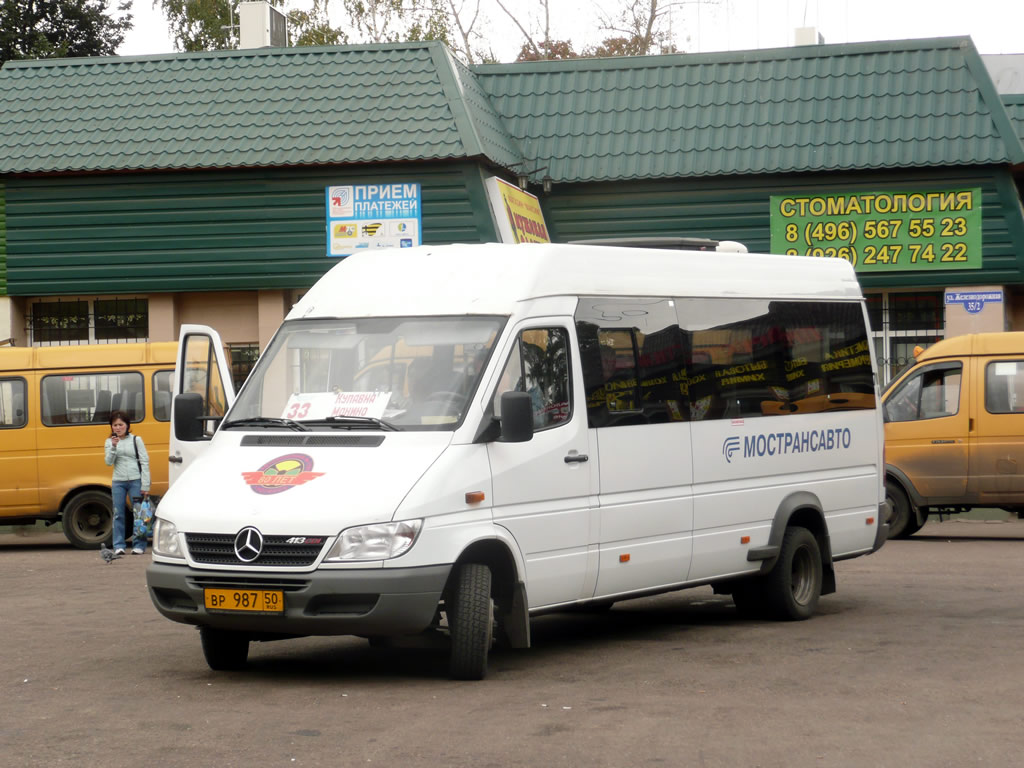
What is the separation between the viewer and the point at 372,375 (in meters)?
9.27

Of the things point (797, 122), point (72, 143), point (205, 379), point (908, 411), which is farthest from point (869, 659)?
point (72, 143)

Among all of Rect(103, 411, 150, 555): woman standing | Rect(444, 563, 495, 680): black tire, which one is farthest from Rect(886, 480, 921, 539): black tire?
Rect(444, 563, 495, 680): black tire

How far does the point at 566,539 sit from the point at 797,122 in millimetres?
15420

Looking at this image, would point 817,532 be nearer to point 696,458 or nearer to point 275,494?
point 696,458

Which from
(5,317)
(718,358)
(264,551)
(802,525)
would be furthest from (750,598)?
(5,317)

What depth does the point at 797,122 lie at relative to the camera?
2362 cm

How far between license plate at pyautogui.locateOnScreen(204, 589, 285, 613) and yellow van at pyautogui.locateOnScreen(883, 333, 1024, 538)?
437 inches

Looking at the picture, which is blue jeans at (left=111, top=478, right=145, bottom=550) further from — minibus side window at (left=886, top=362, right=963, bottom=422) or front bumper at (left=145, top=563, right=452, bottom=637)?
front bumper at (left=145, top=563, right=452, bottom=637)

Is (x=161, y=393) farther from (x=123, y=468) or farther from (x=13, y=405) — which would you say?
(x=13, y=405)

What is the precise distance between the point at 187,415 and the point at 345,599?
2064 millimetres

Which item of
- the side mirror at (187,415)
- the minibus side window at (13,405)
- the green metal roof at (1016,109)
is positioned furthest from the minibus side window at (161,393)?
the green metal roof at (1016,109)

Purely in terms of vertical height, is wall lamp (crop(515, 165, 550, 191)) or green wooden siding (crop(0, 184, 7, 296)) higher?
wall lamp (crop(515, 165, 550, 191))

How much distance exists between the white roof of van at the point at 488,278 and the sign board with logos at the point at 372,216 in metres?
12.4

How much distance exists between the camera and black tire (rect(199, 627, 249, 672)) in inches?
361
